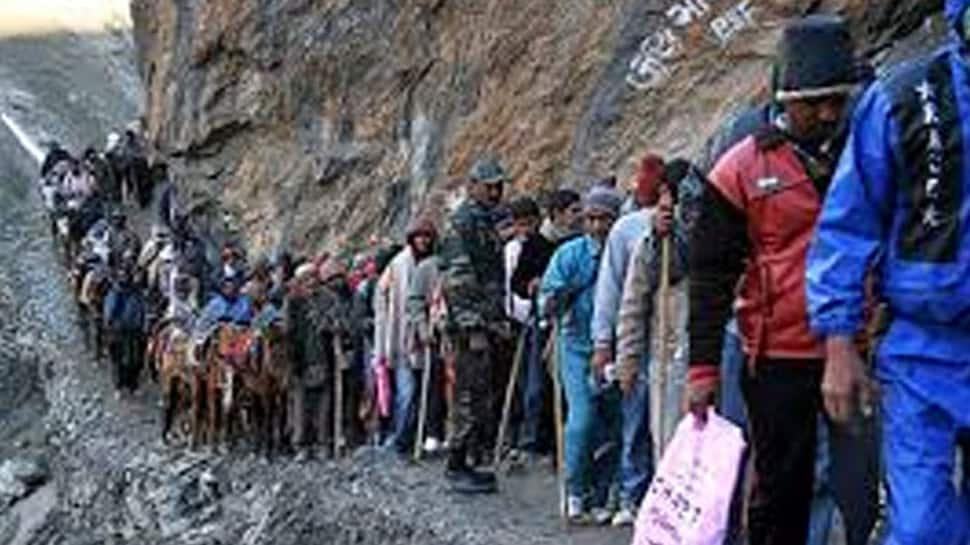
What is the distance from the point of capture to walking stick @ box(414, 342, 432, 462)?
12928 millimetres

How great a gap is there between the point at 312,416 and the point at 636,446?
7232mm

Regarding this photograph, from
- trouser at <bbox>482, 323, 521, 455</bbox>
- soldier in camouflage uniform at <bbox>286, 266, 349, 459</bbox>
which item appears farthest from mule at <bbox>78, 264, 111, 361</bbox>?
trouser at <bbox>482, 323, 521, 455</bbox>

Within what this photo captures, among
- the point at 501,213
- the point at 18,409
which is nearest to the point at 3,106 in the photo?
the point at 18,409

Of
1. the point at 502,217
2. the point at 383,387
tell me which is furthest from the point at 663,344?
the point at 383,387

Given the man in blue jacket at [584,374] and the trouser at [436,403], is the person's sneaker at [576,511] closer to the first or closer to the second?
the man in blue jacket at [584,374]

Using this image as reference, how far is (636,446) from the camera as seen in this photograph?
31.7 feet

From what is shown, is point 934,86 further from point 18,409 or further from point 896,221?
point 18,409

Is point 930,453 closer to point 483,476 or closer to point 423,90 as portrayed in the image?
point 483,476

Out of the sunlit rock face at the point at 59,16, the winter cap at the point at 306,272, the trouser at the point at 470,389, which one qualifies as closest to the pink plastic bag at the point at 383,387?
the winter cap at the point at 306,272

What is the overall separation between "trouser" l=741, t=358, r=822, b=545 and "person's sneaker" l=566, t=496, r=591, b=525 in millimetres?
4352

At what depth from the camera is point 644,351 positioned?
8.95 meters

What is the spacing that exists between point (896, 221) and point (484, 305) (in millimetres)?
6505

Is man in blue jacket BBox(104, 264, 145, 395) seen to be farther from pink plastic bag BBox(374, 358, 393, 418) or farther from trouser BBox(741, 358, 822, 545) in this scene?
trouser BBox(741, 358, 822, 545)

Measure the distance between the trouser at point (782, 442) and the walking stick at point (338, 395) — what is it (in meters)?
9.91
